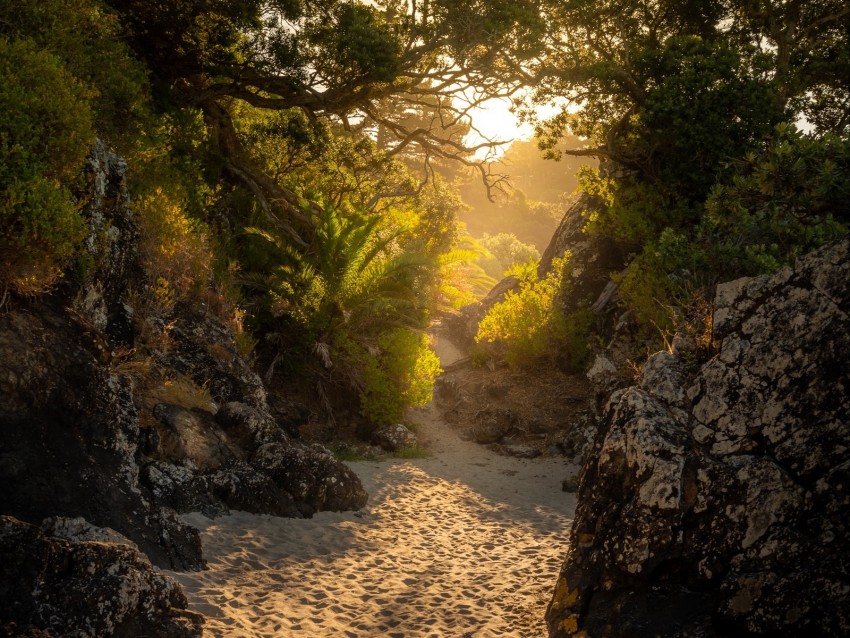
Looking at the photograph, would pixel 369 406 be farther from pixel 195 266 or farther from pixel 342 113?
pixel 342 113

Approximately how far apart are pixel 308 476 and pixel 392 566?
6.73 feet

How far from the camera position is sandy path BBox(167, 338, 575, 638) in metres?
6.18

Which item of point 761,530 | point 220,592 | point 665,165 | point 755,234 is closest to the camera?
point 761,530

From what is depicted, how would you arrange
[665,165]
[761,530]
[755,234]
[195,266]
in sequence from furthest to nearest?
[665,165], [195,266], [755,234], [761,530]

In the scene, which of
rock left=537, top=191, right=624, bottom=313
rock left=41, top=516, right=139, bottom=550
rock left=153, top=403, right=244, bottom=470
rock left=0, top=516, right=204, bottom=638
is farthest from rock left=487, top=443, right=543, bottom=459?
rock left=41, top=516, right=139, bottom=550

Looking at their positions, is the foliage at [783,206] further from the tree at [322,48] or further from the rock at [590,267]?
the rock at [590,267]

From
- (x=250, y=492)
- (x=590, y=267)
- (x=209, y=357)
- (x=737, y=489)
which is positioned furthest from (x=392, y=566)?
(x=590, y=267)

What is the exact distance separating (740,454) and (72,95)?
829cm

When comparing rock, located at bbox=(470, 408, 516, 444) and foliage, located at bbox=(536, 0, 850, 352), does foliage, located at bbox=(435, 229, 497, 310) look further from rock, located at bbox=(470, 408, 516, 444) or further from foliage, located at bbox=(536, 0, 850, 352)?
foliage, located at bbox=(536, 0, 850, 352)

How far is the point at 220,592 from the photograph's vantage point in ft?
20.3

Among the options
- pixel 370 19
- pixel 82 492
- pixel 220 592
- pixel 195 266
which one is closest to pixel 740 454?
pixel 220 592

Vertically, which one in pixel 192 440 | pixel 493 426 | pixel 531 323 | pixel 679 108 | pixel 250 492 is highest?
pixel 679 108

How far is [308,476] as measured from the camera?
925cm

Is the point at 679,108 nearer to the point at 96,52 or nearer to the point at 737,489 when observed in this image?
the point at 737,489
